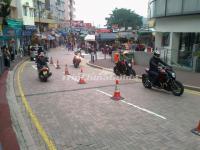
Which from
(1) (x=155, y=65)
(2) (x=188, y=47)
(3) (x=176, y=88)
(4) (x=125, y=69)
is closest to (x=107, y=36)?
(2) (x=188, y=47)

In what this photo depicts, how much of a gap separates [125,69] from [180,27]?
19.8 ft

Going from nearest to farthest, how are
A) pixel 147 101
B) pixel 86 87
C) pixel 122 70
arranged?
pixel 147 101
pixel 86 87
pixel 122 70

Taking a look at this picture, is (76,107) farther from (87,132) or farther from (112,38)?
(112,38)

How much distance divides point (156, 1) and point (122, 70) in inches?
343

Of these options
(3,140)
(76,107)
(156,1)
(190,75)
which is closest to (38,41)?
(156,1)

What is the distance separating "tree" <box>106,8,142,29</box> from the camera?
3140 inches

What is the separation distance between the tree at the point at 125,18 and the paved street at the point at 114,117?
69960 millimetres

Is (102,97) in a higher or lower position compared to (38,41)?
lower

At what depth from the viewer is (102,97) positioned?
1062 centimetres

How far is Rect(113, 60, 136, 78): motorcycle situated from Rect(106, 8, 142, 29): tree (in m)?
64.0

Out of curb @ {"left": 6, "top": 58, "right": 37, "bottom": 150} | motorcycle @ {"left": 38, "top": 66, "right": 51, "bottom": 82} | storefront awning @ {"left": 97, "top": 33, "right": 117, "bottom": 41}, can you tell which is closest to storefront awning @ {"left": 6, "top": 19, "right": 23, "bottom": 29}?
storefront awning @ {"left": 97, "top": 33, "right": 117, "bottom": 41}

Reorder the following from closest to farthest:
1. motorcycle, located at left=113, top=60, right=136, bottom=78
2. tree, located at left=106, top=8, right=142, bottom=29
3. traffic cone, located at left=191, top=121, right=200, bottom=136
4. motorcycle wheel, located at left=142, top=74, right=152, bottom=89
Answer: traffic cone, located at left=191, top=121, right=200, bottom=136
motorcycle wheel, located at left=142, top=74, right=152, bottom=89
motorcycle, located at left=113, top=60, right=136, bottom=78
tree, located at left=106, top=8, right=142, bottom=29

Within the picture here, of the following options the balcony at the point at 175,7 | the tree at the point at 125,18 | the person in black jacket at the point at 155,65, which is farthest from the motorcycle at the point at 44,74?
the tree at the point at 125,18

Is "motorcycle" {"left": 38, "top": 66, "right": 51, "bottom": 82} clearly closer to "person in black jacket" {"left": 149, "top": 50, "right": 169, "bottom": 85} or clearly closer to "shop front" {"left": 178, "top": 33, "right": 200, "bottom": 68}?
"person in black jacket" {"left": 149, "top": 50, "right": 169, "bottom": 85}
